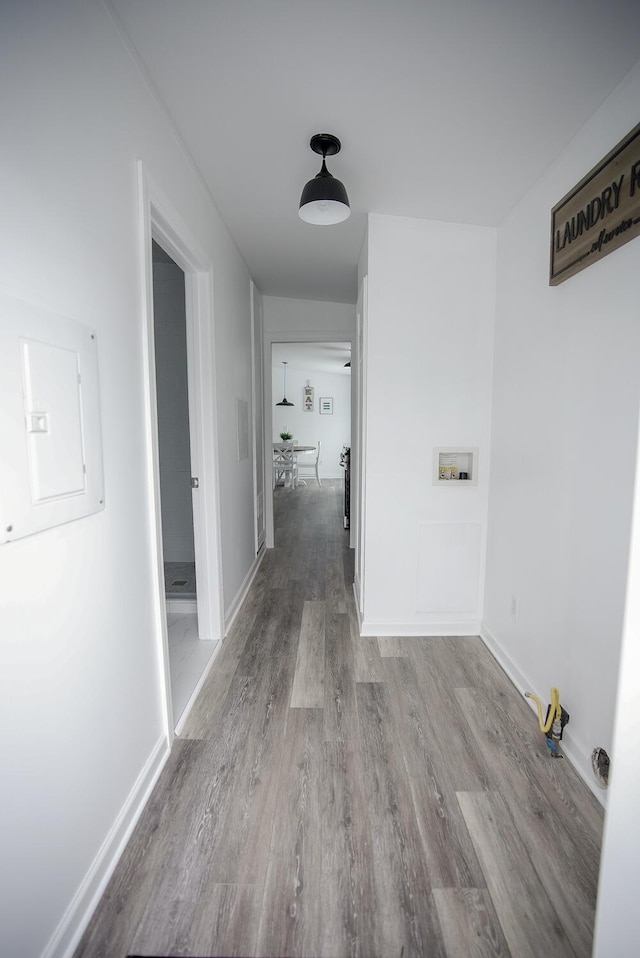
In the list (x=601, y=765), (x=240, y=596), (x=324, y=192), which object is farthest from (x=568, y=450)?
(x=240, y=596)

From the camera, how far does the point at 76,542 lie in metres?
1.18

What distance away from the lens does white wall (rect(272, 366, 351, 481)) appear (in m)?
10.5

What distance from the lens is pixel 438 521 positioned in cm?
275

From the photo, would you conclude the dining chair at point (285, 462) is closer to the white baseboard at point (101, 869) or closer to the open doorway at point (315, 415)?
the open doorway at point (315, 415)

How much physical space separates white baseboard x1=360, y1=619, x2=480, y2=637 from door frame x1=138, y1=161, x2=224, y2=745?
0.93 m

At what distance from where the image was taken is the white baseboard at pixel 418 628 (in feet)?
9.25

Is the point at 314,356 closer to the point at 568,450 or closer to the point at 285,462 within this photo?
the point at 285,462

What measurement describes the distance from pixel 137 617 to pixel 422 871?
1.18 meters

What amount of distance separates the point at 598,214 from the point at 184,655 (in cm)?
275

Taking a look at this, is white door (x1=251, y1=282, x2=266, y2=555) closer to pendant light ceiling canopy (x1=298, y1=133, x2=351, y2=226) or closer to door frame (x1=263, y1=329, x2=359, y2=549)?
door frame (x1=263, y1=329, x2=359, y2=549)

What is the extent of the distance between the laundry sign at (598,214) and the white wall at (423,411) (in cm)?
77

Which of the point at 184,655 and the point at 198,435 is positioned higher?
the point at 198,435

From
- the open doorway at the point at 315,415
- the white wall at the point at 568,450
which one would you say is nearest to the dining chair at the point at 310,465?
the open doorway at the point at 315,415

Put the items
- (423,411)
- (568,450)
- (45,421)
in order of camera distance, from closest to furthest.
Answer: (45,421) → (568,450) → (423,411)
